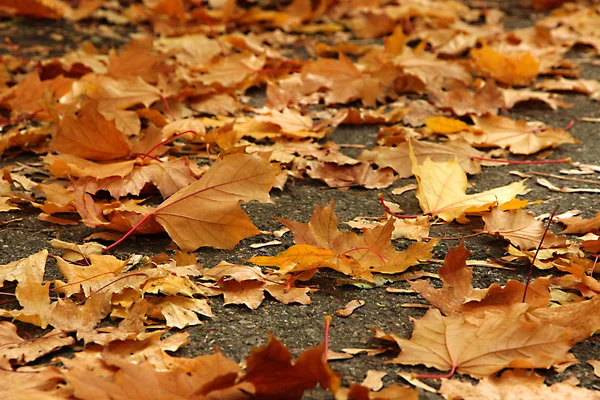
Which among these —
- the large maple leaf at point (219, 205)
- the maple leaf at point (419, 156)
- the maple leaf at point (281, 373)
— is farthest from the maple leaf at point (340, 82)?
the maple leaf at point (281, 373)

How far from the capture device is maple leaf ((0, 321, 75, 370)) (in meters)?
1.03

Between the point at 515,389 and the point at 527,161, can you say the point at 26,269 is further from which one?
the point at 527,161

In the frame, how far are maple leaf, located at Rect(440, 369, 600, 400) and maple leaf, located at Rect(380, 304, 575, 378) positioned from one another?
15 millimetres

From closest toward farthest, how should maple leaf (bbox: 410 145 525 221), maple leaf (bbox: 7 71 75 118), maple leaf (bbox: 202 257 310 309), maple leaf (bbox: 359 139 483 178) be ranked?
maple leaf (bbox: 202 257 310 309)
maple leaf (bbox: 410 145 525 221)
maple leaf (bbox: 359 139 483 178)
maple leaf (bbox: 7 71 75 118)

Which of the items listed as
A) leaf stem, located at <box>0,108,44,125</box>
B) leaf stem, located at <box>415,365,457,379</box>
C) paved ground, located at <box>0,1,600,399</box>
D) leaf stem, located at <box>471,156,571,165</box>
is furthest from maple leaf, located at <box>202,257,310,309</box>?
leaf stem, located at <box>0,108,44,125</box>

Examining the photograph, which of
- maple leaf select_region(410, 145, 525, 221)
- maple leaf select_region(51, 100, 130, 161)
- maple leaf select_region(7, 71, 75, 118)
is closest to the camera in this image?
maple leaf select_region(410, 145, 525, 221)

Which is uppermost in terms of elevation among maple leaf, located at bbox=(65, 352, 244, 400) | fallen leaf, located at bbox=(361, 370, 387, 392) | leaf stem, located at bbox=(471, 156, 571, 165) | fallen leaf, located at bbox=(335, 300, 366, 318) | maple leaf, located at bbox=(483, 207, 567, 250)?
maple leaf, located at bbox=(65, 352, 244, 400)

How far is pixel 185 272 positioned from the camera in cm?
127

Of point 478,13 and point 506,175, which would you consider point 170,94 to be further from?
point 478,13

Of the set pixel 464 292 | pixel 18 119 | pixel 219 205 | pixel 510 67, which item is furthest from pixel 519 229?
pixel 18 119

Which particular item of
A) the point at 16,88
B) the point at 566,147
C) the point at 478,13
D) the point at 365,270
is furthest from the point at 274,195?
the point at 478,13

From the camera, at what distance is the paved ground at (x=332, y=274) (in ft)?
3.63

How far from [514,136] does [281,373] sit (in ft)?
4.52

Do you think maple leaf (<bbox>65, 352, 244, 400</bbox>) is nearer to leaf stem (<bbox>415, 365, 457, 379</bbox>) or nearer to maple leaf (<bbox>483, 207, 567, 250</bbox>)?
leaf stem (<bbox>415, 365, 457, 379</bbox>)
